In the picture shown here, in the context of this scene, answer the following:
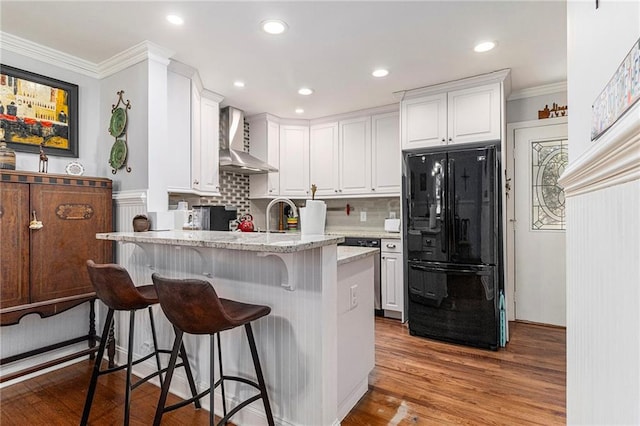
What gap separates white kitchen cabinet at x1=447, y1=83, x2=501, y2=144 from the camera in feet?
10.0

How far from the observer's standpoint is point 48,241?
7.59ft

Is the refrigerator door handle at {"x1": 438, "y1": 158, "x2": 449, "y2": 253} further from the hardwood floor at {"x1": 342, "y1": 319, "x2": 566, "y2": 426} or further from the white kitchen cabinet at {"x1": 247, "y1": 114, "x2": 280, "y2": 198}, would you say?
the white kitchen cabinet at {"x1": 247, "y1": 114, "x2": 280, "y2": 198}

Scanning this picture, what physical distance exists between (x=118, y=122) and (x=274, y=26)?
5.16 feet

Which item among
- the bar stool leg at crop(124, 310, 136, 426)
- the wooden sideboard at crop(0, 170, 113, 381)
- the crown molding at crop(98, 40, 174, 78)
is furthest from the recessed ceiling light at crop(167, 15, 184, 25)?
the bar stool leg at crop(124, 310, 136, 426)

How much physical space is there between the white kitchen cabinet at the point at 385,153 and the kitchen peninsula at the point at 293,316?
203 cm

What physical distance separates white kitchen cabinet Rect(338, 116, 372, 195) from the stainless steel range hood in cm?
101

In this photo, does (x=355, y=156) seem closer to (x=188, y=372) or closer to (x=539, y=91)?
(x=539, y=91)

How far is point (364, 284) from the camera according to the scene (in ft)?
6.93

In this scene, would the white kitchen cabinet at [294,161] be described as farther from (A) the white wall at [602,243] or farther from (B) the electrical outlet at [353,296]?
(A) the white wall at [602,243]

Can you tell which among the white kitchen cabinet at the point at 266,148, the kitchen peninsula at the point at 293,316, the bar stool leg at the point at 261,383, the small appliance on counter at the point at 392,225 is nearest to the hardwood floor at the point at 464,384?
the kitchen peninsula at the point at 293,316

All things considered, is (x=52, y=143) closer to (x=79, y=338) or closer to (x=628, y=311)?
(x=79, y=338)

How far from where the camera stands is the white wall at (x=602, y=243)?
525 mm

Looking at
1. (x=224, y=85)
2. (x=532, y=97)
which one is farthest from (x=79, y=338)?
(x=532, y=97)

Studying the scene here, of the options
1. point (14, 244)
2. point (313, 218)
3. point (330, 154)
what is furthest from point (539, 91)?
point (14, 244)
